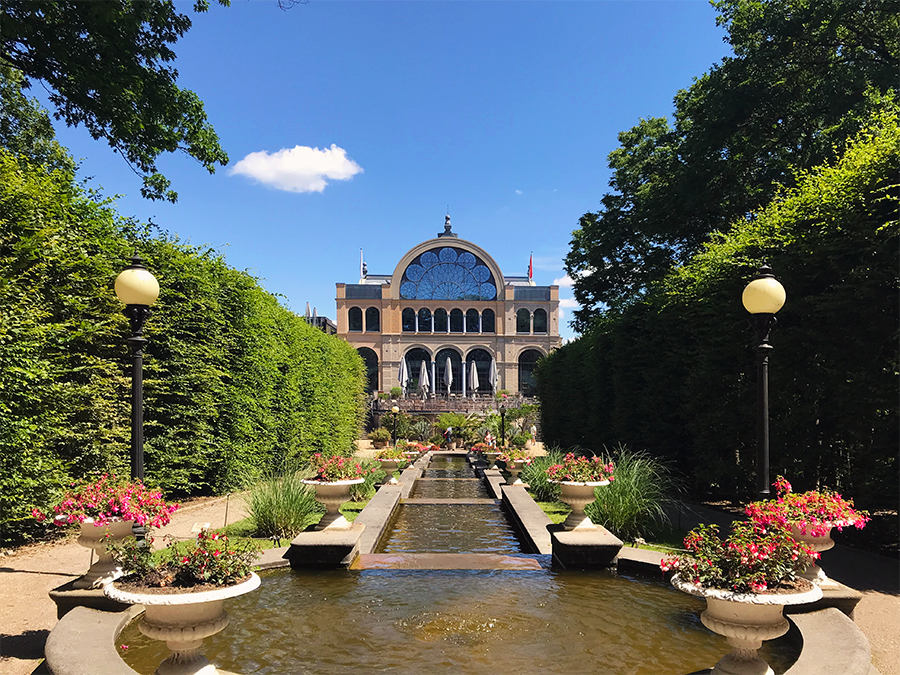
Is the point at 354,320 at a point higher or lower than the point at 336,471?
higher

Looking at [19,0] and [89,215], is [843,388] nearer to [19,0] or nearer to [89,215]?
[89,215]

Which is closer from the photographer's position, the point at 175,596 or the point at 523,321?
the point at 175,596

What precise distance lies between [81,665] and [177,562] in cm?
68

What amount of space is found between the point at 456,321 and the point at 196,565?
158 feet

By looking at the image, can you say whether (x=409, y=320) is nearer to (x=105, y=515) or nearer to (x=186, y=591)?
(x=105, y=515)

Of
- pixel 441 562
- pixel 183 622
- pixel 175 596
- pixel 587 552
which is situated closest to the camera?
pixel 175 596

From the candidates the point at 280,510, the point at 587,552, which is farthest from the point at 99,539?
the point at 587,552

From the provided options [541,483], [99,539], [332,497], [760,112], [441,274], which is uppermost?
[441,274]

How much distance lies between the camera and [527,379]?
5256 centimetres

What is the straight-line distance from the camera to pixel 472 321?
2031 inches

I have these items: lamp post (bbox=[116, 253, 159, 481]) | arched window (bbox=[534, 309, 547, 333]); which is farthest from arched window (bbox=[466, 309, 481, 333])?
lamp post (bbox=[116, 253, 159, 481])

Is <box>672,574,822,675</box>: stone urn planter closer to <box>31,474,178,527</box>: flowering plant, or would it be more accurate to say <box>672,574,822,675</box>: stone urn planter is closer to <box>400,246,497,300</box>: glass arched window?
<box>31,474,178,527</box>: flowering plant

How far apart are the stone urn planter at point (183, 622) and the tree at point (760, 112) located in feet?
36.1

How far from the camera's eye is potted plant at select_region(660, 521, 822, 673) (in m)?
2.94
